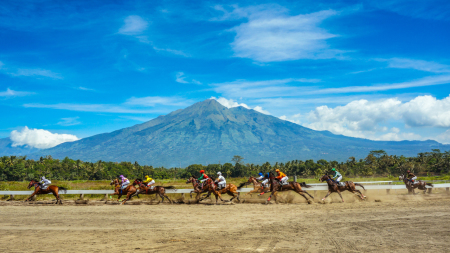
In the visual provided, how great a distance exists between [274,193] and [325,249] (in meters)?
10.5

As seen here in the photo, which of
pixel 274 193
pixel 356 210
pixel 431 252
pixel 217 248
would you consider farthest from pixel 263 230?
pixel 274 193

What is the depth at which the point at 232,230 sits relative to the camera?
34.9 ft

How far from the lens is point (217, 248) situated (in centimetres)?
830

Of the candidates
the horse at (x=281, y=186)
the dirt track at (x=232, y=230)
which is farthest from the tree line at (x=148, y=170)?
the dirt track at (x=232, y=230)

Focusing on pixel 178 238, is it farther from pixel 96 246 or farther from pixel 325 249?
pixel 325 249

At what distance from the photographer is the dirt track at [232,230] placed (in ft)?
27.5

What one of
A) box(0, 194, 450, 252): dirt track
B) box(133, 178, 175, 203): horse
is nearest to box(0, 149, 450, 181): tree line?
box(133, 178, 175, 203): horse

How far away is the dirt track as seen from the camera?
8.39 metres

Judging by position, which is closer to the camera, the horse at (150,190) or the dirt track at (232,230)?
the dirt track at (232,230)

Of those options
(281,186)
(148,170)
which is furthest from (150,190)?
(148,170)

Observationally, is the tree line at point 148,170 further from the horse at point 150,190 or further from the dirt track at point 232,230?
the dirt track at point 232,230

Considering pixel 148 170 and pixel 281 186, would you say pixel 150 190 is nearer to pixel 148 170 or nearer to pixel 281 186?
pixel 281 186

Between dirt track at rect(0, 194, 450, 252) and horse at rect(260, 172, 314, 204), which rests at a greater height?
horse at rect(260, 172, 314, 204)

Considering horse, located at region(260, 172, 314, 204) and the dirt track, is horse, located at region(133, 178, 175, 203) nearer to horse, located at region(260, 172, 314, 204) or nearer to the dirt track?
the dirt track
